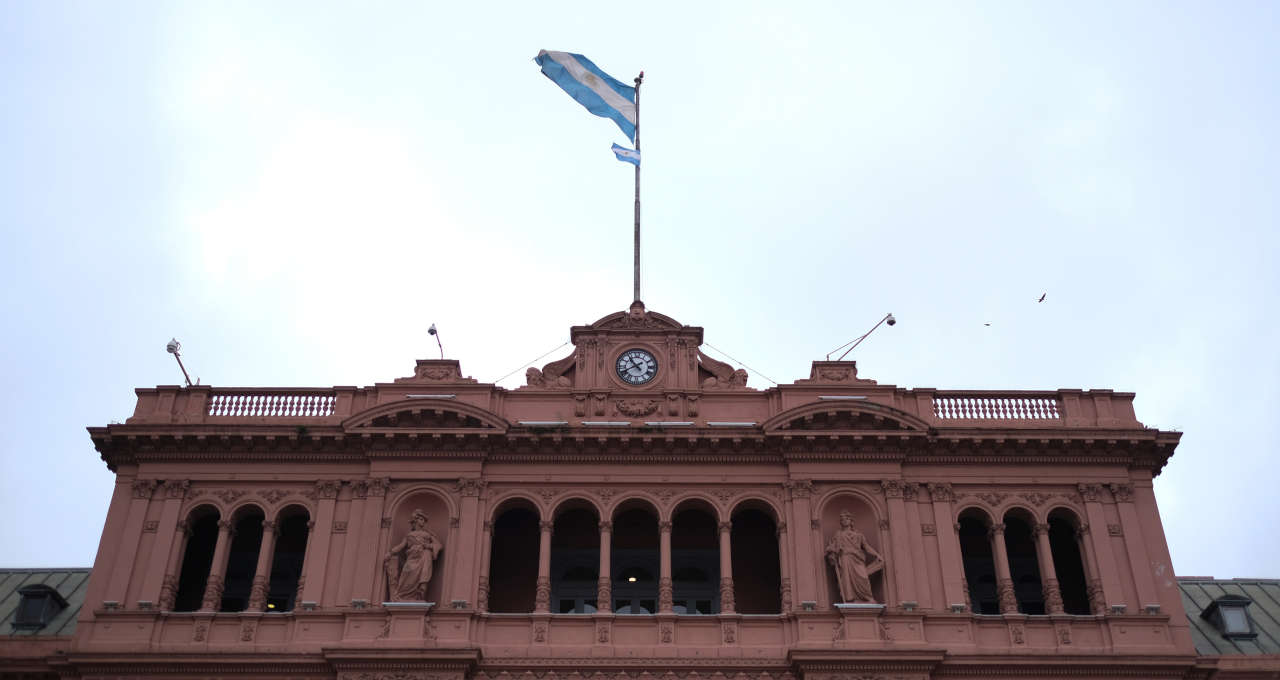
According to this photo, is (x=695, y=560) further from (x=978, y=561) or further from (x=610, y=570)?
(x=978, y=561)

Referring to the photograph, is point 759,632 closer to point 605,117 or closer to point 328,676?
point 328,676

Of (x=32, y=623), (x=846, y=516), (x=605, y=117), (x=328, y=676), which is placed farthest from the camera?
(x=605, y=117)

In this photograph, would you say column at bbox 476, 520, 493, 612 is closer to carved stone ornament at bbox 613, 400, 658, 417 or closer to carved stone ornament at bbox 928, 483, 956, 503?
carved stone ornament at bbox 613, 400, 658, 417

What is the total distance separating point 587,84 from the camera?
46656mm

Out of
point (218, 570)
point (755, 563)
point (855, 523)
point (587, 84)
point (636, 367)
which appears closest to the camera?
point (218, 570)

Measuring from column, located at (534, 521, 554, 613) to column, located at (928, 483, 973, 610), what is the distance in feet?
36.2

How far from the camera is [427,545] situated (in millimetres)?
35656

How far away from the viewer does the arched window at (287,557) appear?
37.2 meters

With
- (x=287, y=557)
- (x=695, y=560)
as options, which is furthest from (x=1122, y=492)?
(x=287, y=557)

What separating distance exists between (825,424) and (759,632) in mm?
6573

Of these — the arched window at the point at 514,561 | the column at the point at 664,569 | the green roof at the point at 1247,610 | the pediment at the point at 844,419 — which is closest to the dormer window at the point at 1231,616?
the green roof at the point at 1247,610

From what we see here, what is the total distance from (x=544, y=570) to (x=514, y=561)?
8.68 feet

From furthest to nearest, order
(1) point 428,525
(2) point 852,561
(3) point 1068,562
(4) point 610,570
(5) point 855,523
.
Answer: (3) point 1068,562, (4) point 610,570, (5) point 855,523, (1) point 428,525, (2) point 852,561

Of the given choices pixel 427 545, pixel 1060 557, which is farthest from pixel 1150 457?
pixel 427 545
